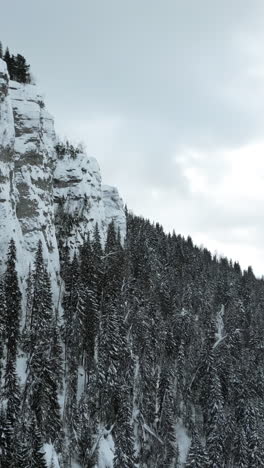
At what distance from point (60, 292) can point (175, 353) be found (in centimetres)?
2188

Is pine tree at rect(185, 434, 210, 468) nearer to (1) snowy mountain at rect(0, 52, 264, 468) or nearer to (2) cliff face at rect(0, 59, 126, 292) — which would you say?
(1) snowy mountain at rect(0, 52, 264, 468)

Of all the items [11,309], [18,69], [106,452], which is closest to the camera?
[106,452]

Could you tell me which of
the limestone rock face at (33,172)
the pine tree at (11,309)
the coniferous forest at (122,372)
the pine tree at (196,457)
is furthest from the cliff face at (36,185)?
the pine tree at (196,457)

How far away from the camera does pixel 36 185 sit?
92562 millimetres

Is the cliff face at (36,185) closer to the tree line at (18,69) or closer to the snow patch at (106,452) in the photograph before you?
the tree line at (18,69)

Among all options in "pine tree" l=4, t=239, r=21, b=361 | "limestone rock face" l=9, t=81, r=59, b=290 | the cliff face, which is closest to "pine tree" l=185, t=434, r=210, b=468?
"pine tree" l=4, t=239, r=21, b=361

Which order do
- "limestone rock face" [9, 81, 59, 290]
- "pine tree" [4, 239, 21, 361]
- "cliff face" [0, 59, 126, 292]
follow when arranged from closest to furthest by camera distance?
1. "pine tree" [4, 239, 21, 361]
2. "cliff face" [0, 59, 126, 292]
3. "limestone rock face" [9, 81, 59, 290]

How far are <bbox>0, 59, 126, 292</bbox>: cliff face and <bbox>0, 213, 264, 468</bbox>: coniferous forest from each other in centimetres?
391

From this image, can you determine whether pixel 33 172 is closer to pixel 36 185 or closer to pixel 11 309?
pixel 36 185

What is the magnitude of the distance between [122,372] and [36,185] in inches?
1560

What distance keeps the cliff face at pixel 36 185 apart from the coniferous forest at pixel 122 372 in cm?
391

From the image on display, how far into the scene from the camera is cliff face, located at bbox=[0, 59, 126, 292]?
83812 mm

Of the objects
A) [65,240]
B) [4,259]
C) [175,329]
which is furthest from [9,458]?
[65,240]

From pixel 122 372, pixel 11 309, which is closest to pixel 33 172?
pixel 11 309
